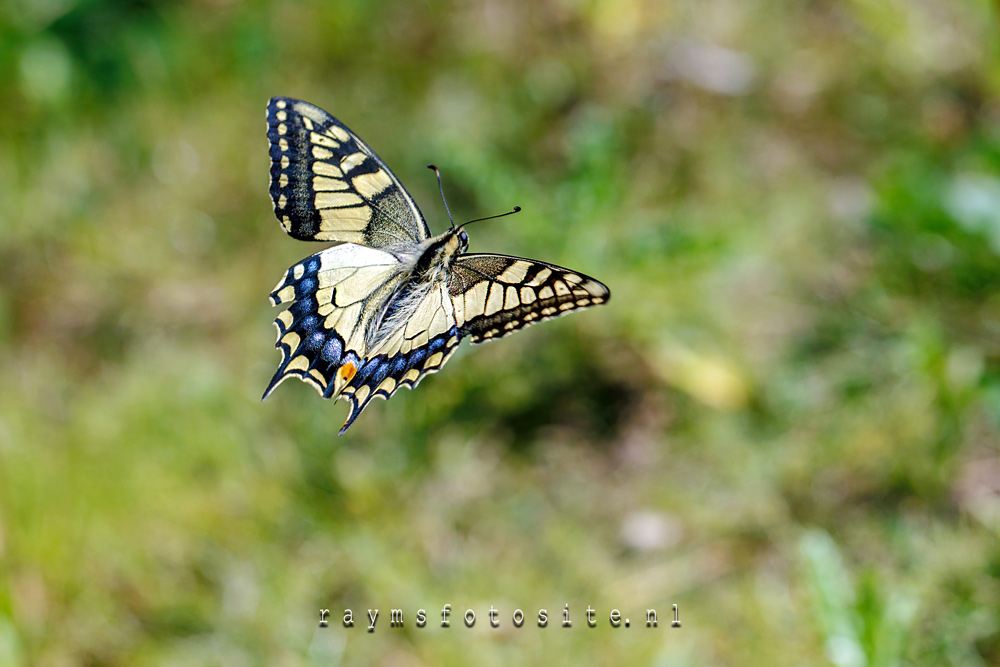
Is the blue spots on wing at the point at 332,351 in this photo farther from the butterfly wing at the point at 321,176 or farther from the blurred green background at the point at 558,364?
the blurred green background at the point at 558,364

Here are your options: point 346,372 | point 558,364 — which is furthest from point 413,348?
point 558,364

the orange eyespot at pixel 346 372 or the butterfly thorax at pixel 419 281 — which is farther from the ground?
the butterfly thorax at pixel 419 281

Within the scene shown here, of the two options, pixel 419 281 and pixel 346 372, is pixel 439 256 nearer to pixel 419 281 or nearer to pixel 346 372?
pixel 419 281

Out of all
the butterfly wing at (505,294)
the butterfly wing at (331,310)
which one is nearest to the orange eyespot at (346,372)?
the butterfly wing at (331,310)

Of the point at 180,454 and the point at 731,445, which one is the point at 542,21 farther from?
the point at 180,454

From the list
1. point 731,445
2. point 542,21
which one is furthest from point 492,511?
point 542,21
